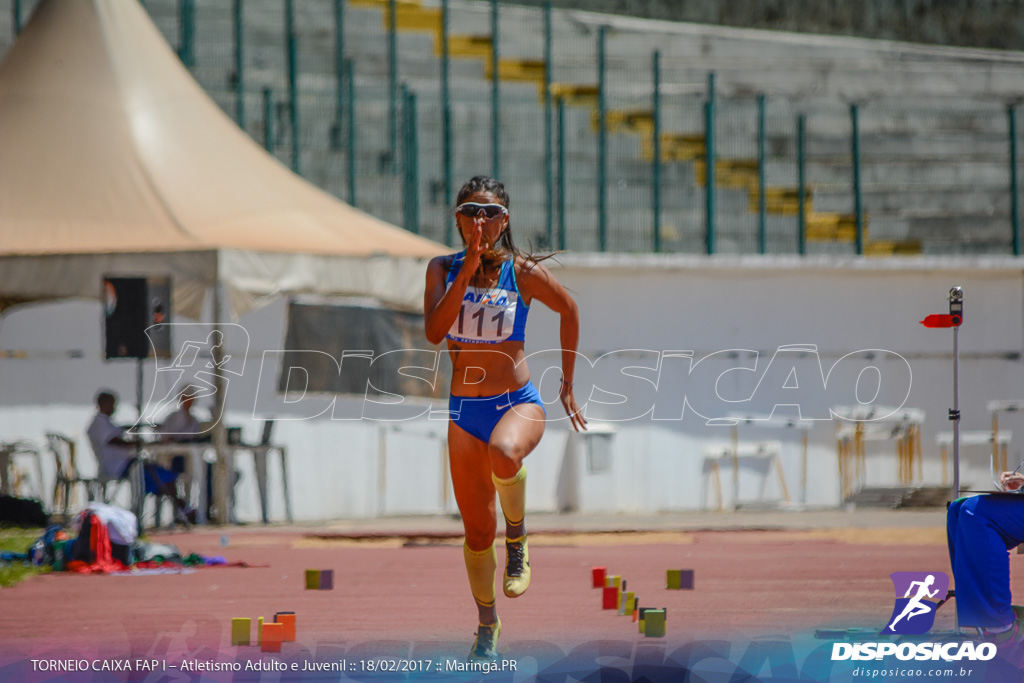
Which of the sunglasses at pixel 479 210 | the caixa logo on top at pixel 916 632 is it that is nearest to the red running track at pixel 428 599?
the caixa logo on top at pixel 916 632

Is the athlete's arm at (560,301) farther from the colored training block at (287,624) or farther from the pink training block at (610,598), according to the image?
the pink training block at (610,598)

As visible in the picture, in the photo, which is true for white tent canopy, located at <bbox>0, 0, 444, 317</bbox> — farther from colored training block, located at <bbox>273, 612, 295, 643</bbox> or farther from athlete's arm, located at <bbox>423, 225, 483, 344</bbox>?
athlete's arm, located at <bbox>423, 225, 483, 344</bbox>

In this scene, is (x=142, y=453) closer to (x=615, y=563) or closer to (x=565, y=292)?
(x=615, y=563)

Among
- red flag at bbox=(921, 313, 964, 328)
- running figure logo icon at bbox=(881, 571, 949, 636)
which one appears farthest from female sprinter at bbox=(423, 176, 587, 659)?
red flag at bbox=(921, 313, 964, 328)

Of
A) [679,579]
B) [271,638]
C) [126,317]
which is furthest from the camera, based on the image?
[126,317]

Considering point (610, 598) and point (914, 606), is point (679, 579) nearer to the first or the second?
point (610, 598)

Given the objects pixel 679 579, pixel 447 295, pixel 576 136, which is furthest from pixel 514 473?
pixel 576 136

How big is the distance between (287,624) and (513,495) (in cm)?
134

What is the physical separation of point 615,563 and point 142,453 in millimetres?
4822

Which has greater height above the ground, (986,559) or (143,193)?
(143,193)

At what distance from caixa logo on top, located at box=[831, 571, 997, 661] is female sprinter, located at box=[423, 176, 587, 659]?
1307mm

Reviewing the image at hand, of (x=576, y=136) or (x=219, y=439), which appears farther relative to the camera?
(x=576, y=136)

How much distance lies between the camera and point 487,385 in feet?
18.8

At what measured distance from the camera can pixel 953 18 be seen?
77.7 ft
